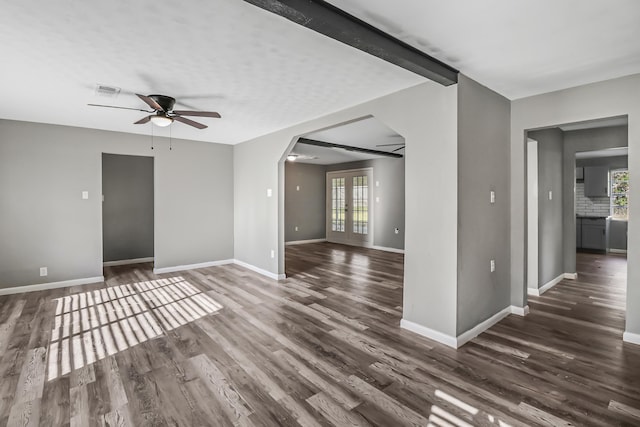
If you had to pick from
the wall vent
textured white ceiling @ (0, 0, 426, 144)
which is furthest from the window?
the wall vent

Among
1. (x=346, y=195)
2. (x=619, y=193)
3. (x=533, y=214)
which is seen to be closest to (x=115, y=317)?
(x=533, y=214)

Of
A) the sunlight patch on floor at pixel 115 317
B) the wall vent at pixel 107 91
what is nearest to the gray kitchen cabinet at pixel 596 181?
the sunlight patch on floor at pixel 115 317

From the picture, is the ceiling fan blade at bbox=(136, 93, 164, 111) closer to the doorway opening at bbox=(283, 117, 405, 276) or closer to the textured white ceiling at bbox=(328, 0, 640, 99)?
the textured white ceiling at bbox=(328, 0, 640, 99)

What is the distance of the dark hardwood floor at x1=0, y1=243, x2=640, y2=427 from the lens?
1987 mm

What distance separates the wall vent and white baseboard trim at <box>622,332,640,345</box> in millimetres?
5322

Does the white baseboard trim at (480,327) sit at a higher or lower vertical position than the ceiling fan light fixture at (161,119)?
lower

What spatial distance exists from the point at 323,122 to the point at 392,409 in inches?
131

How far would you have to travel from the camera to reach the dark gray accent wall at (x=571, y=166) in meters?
4.73

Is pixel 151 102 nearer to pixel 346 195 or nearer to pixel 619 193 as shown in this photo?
pixel 346 195

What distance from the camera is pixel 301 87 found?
3201mm

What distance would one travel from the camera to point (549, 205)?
15.4 ft

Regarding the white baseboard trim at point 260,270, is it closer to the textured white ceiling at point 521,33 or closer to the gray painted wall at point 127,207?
the gray painted wall at point 127,207

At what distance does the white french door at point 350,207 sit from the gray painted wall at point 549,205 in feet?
14.3

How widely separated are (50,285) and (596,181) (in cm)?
1123
